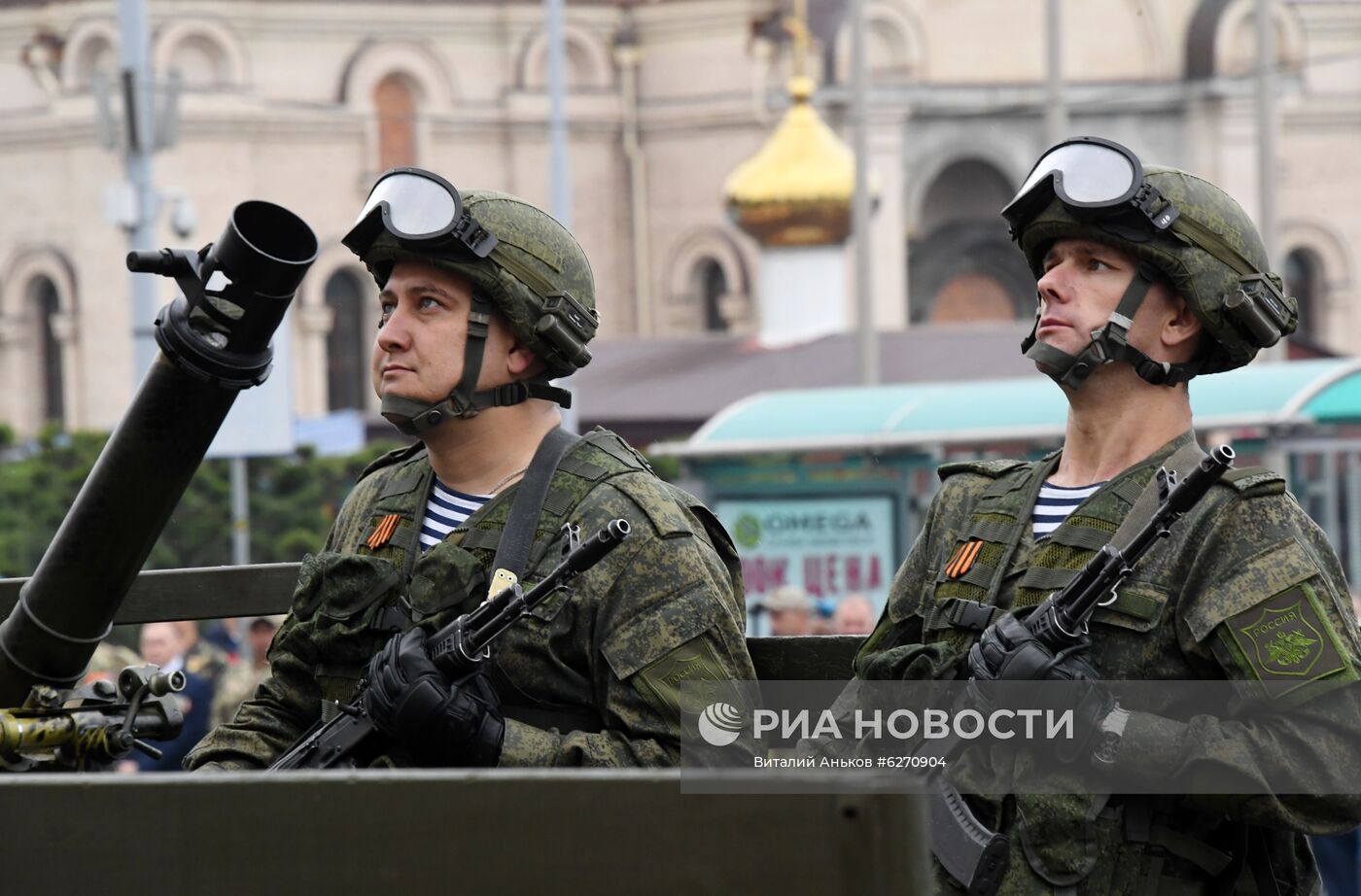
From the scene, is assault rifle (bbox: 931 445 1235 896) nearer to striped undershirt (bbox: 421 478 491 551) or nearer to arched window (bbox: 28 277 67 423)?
striped undershirt (bbox: 421 478 491 551)

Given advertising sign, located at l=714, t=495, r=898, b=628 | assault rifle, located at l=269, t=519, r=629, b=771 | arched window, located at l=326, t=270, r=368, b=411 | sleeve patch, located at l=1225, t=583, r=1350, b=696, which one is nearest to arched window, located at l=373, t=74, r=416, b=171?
arched window, located at l=326, t=270, r=368, b=411

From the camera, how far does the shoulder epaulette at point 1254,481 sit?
12.2 feet

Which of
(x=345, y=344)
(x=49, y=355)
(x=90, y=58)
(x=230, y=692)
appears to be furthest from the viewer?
(x=345, y=344)

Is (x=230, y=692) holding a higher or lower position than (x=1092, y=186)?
lower

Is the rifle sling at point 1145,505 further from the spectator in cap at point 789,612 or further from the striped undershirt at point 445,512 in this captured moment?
the spectator in cap at point 789,612

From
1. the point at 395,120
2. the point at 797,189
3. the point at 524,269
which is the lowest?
the point at 524,269

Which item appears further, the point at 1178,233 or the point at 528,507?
the point at 528,507

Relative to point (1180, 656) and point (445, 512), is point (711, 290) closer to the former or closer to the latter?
point (445, 512)

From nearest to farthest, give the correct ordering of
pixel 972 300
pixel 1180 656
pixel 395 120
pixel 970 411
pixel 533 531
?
pixel 1180 656, pixel 533 531, pixel 970 411, pixel 395 120, pixel 972 300

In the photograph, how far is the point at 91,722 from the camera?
4.20 m

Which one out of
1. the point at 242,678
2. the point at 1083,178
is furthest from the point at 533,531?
the point at 242,678

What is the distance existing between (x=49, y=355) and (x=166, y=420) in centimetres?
3312

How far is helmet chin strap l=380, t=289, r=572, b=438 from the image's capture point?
429cm

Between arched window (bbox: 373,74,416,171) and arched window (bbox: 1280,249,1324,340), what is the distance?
45.4 ft
